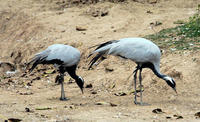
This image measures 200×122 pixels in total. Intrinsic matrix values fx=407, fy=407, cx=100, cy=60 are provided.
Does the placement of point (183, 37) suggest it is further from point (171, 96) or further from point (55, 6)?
point (55, 6)

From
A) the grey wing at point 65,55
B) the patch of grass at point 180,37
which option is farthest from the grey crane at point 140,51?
the patch of grass at point 180,37

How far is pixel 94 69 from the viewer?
31.5 ft

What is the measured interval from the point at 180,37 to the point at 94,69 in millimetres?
2252

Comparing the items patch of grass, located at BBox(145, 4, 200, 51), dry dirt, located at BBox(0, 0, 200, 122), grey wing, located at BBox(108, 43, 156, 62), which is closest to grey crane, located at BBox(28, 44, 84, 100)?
dry dirt, located at BBox(0, 0, 200, 122)

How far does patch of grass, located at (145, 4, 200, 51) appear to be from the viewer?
30.3ft

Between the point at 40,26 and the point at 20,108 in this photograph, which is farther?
the point at 40,26

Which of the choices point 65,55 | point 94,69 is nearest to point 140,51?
point 65,55

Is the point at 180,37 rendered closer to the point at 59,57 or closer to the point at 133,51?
the point at 133,51

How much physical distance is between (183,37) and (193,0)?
5332 mm

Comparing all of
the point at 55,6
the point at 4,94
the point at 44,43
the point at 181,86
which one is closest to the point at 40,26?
the point at 44,43

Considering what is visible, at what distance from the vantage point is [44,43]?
11.8 m

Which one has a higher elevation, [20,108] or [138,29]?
[138,29]

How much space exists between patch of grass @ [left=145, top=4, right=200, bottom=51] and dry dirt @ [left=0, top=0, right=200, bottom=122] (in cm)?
42

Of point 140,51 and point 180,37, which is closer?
point 140,51
